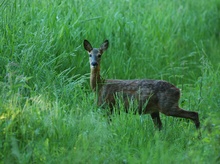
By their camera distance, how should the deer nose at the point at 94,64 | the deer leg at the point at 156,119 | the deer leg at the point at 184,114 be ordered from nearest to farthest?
the deer leg at the point at 184,114, the deer leg at the point at 156,119, the deer nose at the point at 94,64

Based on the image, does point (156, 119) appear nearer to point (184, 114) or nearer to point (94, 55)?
point (184, 114)

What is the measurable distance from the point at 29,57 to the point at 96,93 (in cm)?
103

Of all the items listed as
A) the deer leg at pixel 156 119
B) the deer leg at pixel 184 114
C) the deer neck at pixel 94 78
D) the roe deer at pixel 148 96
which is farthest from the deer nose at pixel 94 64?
the deer leg at pixel 184 114

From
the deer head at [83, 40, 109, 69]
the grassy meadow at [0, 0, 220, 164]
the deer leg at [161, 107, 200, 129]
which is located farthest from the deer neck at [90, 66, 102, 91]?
the deer leg at [161, 107, 200, 129]

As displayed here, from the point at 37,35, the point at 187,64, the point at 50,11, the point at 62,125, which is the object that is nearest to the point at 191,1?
the point at 187,64

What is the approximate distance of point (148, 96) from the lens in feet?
25.4

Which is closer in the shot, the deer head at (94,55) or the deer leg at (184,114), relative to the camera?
the deer leg at (184,114)

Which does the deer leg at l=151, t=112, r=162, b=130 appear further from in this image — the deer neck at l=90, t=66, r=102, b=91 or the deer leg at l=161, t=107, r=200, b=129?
the deer neck at l=90, t=66, r=102, b=91

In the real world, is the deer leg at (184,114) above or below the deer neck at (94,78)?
below

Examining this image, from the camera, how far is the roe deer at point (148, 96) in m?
7.67

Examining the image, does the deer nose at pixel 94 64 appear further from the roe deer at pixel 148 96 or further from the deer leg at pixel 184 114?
the deer leg at pixel 184 114

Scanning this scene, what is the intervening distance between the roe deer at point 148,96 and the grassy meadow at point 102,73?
160 millimetres

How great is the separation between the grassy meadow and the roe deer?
16cm

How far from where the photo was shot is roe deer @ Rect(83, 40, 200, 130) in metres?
7.67
